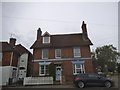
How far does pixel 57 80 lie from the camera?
2552 cm

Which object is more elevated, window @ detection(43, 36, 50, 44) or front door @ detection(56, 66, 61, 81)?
window @ detection(43, 36, 50, 44)

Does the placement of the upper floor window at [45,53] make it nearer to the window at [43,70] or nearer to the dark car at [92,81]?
the window at [43,70]

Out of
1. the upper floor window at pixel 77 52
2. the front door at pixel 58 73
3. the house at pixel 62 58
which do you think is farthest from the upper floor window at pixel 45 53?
the upper floor window at pixel 77 52

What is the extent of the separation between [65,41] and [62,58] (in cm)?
364

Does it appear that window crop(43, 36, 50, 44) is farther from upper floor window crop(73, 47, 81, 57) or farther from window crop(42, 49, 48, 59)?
Result: upper floor window crop(73, 47, 81, 57)

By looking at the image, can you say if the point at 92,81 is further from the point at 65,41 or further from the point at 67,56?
the point at 65,41

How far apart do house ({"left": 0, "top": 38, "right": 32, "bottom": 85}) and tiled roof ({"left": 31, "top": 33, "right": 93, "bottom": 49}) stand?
4192mm

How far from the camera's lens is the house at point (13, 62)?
2617 centimetres

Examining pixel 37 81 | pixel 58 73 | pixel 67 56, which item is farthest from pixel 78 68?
pixel 37 81

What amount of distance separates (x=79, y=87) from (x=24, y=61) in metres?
15.8

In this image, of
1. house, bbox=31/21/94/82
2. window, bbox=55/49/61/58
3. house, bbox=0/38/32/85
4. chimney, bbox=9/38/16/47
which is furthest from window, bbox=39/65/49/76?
chimney, bbox=9/38/16/47

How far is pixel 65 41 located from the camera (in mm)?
28719

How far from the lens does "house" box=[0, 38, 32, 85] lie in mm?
26172

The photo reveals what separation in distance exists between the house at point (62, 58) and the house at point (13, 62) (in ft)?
13.0
